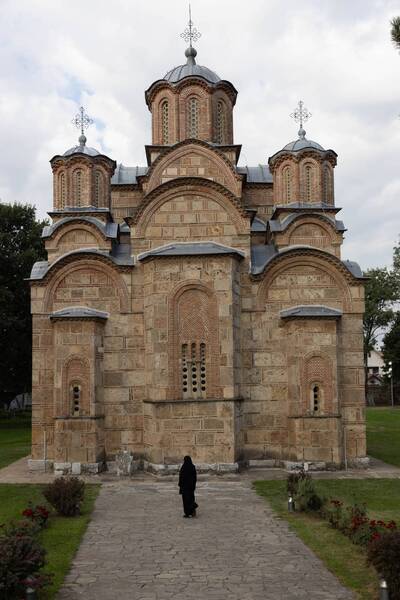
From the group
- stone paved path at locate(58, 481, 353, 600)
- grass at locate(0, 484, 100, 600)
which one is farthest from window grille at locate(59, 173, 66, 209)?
stone paved path at locate(58, 481, 353, 600)

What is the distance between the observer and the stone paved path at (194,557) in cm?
752

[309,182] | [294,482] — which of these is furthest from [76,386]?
[309,182]

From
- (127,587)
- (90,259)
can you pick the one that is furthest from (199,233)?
(127,587)

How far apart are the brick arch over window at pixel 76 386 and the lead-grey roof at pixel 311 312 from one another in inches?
222

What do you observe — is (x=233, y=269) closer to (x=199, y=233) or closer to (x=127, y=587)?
(x=199, y=233)

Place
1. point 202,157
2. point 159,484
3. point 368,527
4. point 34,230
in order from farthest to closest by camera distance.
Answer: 1. point 34,230
2. point 202,157
3. point 159,484
4. point 368,527

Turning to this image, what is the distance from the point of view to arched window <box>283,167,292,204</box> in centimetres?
2008

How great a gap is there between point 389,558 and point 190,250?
11408 millimetres

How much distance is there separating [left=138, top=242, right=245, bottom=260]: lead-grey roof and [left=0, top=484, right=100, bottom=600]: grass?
624 cm

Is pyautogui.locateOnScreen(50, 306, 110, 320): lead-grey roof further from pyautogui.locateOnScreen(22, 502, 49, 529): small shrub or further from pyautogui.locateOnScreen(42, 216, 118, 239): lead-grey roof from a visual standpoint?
pyautogui.locateOnScreen(22, 502, 49, 529): small shrub

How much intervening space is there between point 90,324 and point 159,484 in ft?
15.5

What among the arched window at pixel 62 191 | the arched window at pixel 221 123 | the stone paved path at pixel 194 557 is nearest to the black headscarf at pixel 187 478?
the stone paved path at pixel 194 557

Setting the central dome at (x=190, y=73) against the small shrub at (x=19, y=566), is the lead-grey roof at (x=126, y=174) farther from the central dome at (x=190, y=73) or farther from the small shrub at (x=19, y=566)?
the small shrub at (x=19, y=566)

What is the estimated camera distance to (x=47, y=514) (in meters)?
10.9
